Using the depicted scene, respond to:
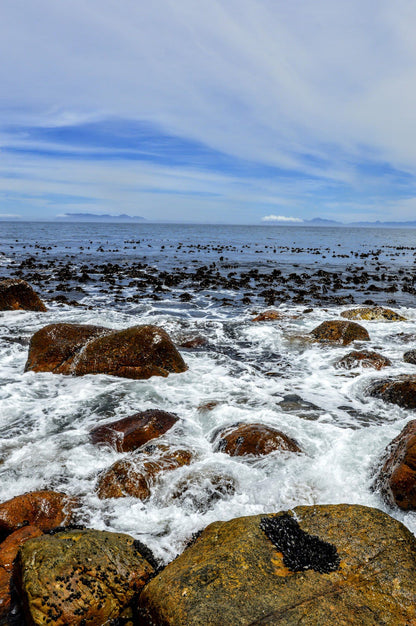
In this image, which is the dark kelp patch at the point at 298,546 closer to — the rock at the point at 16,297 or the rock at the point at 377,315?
the rock at the point at 377,315

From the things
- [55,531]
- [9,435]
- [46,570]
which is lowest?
[9,435]

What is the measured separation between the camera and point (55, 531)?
4.35 meters

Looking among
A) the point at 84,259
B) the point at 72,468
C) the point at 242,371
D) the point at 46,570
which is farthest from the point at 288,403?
the point at 84,259

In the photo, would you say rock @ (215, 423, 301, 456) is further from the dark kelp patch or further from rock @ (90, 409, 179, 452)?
the dark kelp patch

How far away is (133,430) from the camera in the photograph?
22.4 feet

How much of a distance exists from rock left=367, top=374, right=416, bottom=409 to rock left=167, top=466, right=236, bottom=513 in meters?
4.94

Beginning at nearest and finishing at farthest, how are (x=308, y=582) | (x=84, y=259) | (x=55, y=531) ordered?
(x=308, y=582) < (x=55, y=531) < (x=84, y=259)

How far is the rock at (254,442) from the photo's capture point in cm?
652

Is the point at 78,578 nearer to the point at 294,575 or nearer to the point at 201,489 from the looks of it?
the point at 294,575

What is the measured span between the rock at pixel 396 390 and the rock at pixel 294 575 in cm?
513

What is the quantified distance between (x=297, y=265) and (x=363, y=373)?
27723 millimetres

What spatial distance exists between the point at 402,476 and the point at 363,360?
616cm

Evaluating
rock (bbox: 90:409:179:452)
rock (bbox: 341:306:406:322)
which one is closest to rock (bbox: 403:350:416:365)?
rock (bbox: 341:306:406:322)

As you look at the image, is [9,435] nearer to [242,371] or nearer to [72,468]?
[72,468]
